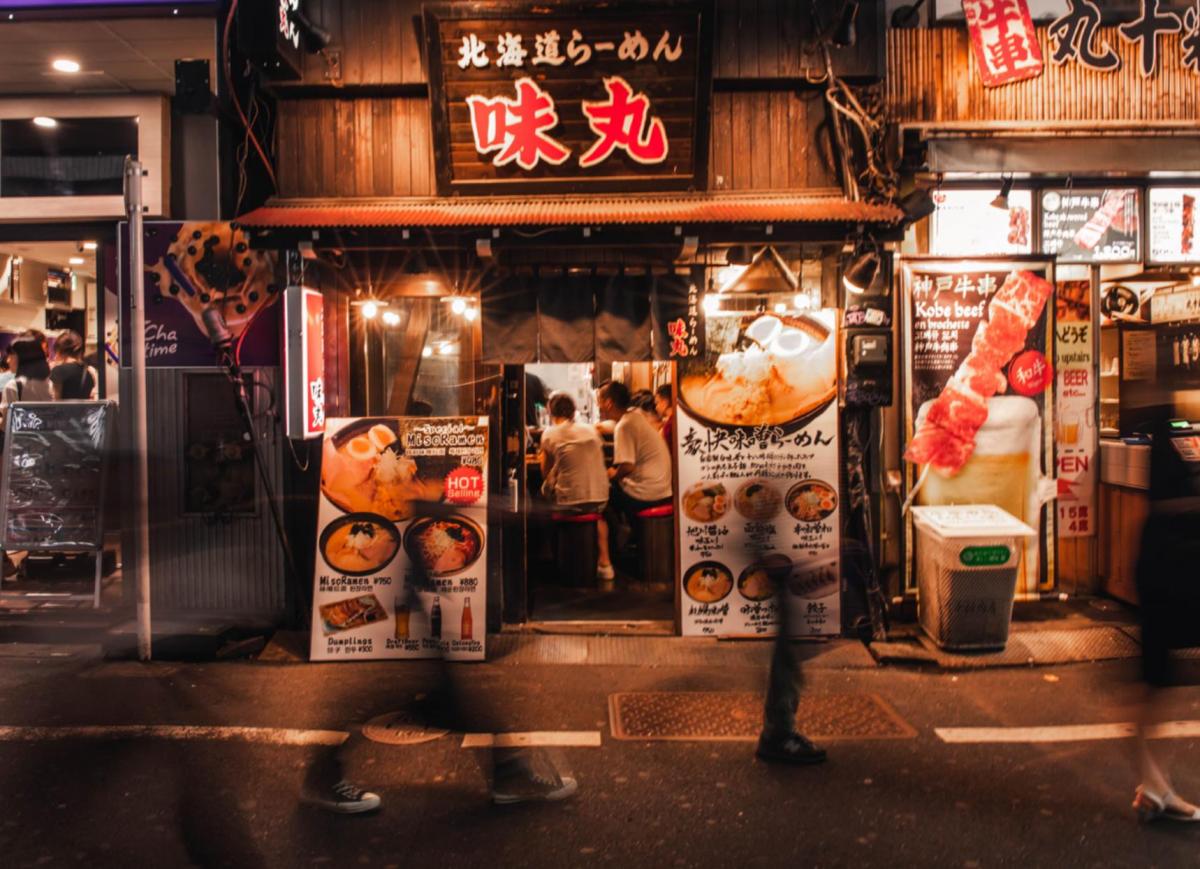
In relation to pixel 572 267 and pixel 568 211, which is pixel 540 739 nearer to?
pixel 572 267

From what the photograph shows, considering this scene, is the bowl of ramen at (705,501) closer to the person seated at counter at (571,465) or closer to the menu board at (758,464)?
the menu board at (758,464)

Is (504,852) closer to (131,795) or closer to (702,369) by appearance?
(131,795)

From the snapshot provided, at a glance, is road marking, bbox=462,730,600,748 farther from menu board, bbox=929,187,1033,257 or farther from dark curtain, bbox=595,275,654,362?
menu board, bbox=929,187,1033,257

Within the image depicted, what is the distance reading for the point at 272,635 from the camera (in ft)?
27.2

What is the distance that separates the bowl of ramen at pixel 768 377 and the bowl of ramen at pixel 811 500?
1.88ft

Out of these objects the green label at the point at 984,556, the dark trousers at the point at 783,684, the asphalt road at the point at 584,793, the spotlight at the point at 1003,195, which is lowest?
the asphalt road at the point at 584,793

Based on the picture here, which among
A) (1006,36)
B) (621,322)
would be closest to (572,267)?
(621,322)

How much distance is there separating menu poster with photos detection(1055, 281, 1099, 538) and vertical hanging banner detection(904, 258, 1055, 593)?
62 cm

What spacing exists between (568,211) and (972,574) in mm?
4859

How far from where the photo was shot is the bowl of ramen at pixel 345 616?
7594 mm

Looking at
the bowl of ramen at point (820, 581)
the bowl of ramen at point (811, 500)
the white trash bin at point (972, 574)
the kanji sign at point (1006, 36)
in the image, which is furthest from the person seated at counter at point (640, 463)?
the kanji sign at point (1006, 36)

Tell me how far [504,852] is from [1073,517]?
7462mm

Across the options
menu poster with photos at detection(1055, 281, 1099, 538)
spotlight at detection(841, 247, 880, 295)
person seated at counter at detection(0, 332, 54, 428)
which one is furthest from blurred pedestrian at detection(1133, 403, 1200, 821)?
person seated at counter at detection(0, 332, 54, 428)

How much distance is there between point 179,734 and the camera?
599cm
